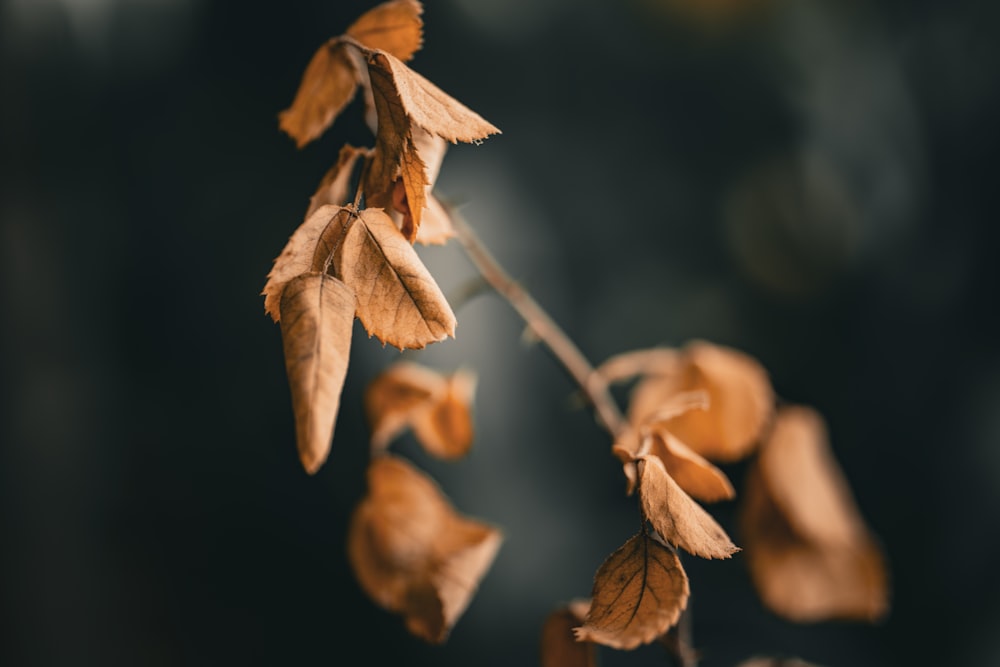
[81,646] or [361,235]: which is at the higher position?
[361,235]

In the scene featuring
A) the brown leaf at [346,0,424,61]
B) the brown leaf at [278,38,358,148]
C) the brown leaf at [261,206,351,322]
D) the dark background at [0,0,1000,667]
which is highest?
the brown leaf at [346,0,424,61]

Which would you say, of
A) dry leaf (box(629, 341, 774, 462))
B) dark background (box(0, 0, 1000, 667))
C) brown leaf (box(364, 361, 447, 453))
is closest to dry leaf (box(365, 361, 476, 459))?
brown leaf (box(364, 361, 447, 453))

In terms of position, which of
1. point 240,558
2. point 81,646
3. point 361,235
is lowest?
point 81,646

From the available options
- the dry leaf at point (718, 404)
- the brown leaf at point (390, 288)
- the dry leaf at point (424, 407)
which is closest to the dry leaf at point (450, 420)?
the dry leaf at point (424, 407)

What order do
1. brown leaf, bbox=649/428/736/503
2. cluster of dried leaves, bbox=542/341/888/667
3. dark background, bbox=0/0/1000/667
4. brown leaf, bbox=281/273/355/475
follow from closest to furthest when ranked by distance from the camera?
brown leaf, bbox=281/273/355/475, brown leaf, bbox=649/428/736/503, cluster of dried leaves, bbox=542/341/888/667, dark background, bbox=0/0/1000/667

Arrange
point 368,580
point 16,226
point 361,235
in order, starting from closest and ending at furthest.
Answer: point 361,235 < point 368,580 < point 16,226

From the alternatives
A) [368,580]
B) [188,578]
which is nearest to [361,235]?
[368,580]

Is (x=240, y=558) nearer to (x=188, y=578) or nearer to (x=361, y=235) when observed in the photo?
(x=188, y=578)

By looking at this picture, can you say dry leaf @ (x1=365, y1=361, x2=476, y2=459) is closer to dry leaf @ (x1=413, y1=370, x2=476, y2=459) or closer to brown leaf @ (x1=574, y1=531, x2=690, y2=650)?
dry leaf @ (x1=413, y1=370, x2=476, y2=459)
